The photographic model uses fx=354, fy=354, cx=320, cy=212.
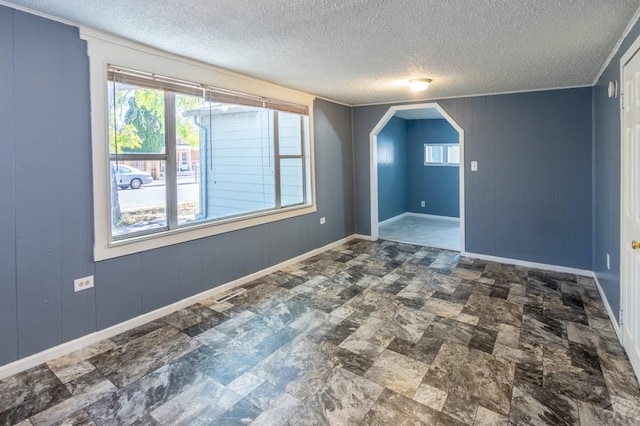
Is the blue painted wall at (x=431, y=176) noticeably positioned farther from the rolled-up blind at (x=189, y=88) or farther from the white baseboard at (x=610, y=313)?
the rolled-up blind at (x=189, y=88)

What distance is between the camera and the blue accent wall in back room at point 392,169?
24.5 feet

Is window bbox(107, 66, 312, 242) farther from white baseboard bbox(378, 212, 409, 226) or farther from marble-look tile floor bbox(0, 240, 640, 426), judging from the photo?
white baseboard bbox(378, 212, 409, 226)

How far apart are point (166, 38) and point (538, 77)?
377 cm

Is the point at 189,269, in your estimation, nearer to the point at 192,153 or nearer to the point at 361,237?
the point at 192,153

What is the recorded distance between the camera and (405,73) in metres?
3.77

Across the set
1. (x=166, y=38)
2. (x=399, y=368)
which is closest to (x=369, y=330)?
(x=399, y=368)

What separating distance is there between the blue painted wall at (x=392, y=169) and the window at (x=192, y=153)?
9.45ft

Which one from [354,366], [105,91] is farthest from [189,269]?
[354,366]

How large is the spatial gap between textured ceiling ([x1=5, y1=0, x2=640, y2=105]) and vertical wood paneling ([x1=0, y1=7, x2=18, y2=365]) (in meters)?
0.30

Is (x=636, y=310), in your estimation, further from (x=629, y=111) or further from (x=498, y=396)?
(x=629, y=111)

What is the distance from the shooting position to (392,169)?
7926 mm

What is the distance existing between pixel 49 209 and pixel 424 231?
5.90m

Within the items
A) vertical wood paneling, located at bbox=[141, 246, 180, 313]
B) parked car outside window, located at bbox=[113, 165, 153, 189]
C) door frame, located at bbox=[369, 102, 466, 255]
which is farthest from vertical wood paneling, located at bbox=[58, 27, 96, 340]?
door frame, located at bbox=[369, 102, 466, 255]

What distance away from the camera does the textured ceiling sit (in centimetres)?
218
